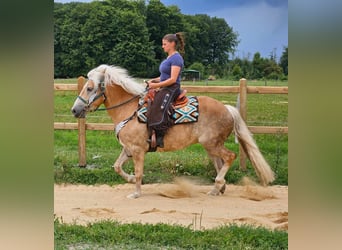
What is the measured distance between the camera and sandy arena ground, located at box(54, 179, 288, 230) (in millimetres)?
4402

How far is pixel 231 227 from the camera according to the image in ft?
14.1

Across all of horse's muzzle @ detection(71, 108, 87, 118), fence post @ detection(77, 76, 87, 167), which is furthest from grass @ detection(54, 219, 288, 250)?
horse's muzzle @ detection(71, 108, 87, 118)

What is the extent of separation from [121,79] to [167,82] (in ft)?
1.52

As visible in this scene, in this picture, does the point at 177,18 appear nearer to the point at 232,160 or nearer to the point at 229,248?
the point at 232,160

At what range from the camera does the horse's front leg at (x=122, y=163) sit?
479 centimetres

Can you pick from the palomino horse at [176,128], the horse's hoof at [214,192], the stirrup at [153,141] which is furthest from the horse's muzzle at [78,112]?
the horse's hoof at [214,192]

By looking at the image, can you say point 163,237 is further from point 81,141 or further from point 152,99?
point 81,141

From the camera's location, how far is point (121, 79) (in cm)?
468

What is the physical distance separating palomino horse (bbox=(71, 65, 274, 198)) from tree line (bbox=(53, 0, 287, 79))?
0.16m

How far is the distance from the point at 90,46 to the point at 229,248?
2.17 m

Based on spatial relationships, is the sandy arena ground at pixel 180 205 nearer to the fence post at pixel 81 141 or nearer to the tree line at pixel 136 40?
the fence post at pixel 81 141

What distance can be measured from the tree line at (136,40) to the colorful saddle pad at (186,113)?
318mm

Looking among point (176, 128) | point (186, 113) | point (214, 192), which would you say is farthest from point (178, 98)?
point (214, 192)
